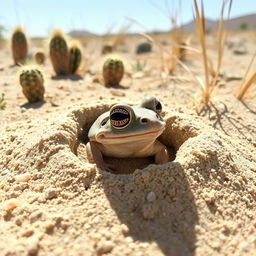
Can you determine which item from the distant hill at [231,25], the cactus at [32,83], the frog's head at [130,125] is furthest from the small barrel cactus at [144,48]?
the frog's head at [130,125]

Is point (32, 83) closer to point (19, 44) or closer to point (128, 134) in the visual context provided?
point (128, 134)

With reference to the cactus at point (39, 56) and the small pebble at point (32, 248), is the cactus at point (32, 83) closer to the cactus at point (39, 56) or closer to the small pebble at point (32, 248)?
the small pebble at point (32, 248)

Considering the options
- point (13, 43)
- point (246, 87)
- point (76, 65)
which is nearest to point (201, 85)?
point (246, 87)

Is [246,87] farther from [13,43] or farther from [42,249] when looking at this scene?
[13,43]

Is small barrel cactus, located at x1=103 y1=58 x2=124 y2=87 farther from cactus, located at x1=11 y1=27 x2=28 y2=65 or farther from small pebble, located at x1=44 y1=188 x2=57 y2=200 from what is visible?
small pebble, located at x1=44 y1=188 x2=57 y2=200

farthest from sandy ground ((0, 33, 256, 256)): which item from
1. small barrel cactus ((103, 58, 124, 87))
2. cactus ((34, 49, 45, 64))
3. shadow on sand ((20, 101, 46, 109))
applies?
cactus ((34, 49, 45, 64))

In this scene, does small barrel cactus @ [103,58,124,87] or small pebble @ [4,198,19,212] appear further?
small barrel cactus @ [103,58,124,87]

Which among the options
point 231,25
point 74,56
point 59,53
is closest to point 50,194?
point 59,53
